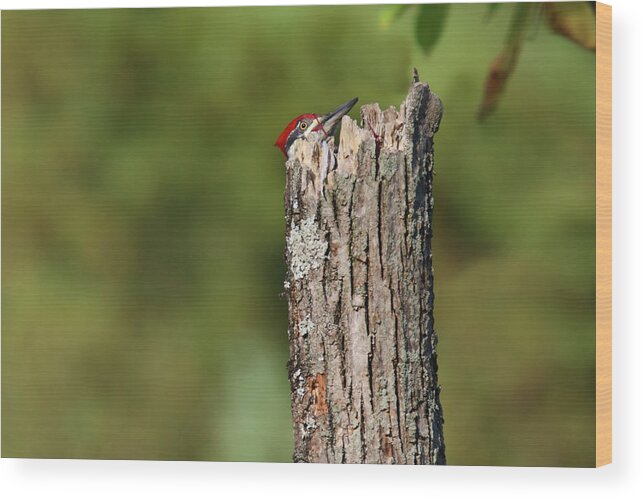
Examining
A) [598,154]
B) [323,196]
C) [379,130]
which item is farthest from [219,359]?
[598,154]

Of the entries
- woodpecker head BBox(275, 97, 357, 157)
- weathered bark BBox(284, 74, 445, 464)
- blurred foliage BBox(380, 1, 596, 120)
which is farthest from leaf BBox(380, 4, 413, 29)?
weathered bark BBox(284, 74, 445, 464)

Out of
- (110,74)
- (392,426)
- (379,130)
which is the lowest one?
(392,426)

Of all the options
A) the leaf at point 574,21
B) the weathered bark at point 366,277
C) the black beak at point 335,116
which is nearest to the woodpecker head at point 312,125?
the black beak at point 335,116

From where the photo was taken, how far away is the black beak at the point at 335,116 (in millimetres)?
2621

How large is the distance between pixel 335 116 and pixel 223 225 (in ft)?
1.44

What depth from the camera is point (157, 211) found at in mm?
2740

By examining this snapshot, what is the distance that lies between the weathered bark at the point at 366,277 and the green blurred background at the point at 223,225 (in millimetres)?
245

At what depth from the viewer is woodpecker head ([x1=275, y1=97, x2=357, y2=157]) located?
262 cm

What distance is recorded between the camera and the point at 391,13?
267cm

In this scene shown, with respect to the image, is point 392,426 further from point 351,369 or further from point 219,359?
point 219,359

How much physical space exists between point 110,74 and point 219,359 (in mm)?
857

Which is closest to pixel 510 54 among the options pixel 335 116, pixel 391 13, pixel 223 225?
pixel 391 13

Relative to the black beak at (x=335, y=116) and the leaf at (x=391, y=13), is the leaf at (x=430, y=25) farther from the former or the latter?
the black beak at (x=335, y=116)

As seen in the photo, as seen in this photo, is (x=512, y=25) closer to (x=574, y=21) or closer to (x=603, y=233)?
(x=574, y=21)
